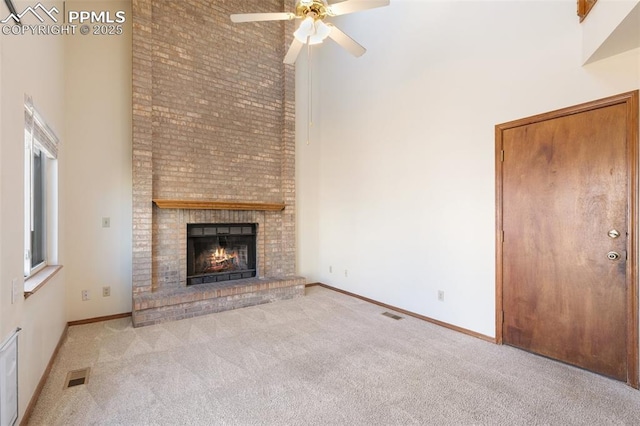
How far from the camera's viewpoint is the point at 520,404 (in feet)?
6.78

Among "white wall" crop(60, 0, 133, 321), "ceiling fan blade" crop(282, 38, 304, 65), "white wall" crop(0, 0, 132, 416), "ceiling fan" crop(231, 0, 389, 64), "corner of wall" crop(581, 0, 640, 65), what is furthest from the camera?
"white wall" crop(60, 0, 133, 321)

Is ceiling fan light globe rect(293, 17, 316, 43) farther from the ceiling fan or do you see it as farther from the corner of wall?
the corner of wall

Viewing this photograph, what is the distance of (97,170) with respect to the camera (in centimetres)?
371

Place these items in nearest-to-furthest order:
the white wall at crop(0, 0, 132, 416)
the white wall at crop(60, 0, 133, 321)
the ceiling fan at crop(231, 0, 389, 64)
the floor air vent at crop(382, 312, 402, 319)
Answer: the ceiling fan at crop(231, 0, 389, 64) → the white wall at crop(0, 0, 132, 416) → the white wall at crop(60, 0, 133, 321) → the floor air vent at crop(382, 312, 402, 319)

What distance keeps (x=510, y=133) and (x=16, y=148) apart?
371 centimetres

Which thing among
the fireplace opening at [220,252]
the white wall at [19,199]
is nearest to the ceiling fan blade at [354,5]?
the white wall at [19,199]

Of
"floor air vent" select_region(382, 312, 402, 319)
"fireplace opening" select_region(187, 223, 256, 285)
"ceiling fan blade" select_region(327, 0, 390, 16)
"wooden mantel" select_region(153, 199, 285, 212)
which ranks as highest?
"ceiling fan blade" select_region(327, 0, 390, 16)

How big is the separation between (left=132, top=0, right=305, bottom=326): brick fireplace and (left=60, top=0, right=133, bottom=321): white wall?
0.66 feet

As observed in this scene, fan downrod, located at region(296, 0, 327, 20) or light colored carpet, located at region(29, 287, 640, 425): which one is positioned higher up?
fan downrod, located at region(296, 0, 327, 20)

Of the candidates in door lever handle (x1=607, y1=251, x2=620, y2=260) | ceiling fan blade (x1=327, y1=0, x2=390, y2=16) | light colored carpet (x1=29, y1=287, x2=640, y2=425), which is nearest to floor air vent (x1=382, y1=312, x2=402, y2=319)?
light colored carpet (x1=29, y1=287, x2=640, y2=425)

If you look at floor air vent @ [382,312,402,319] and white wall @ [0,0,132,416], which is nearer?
white wall @ [0,0,132,416]

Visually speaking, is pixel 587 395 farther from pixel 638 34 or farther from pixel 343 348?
pixel 638 34

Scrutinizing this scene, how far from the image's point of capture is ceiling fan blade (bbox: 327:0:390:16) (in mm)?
2346

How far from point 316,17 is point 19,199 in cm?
236
